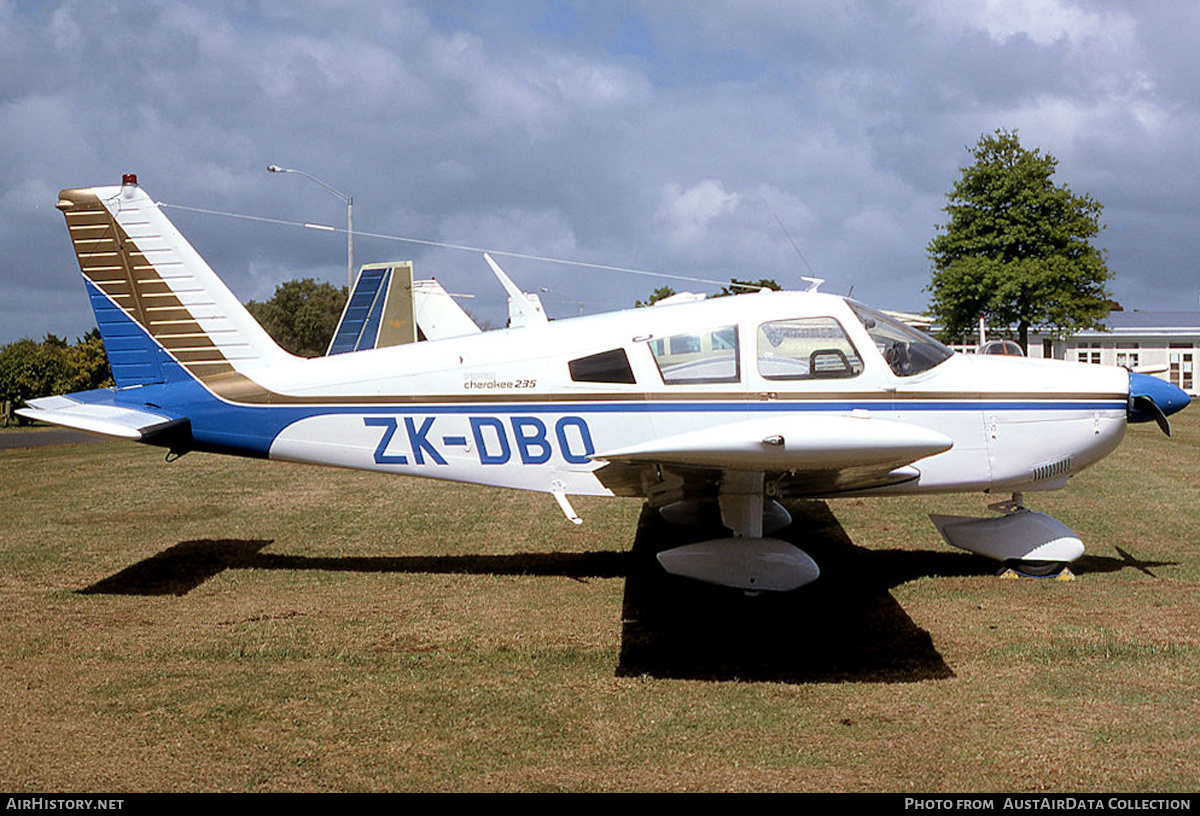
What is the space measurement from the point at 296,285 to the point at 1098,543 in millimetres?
56775

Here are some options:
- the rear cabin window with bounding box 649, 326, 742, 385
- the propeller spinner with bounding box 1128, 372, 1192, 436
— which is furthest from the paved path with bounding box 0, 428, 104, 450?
the propeller spinner with bounding box 1128, 372, 1192, 436

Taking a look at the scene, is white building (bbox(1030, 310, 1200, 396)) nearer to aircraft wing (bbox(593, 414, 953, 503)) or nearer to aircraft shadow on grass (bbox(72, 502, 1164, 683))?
aircraft shadow on grass (bbox(72, 502, 1164, 683))

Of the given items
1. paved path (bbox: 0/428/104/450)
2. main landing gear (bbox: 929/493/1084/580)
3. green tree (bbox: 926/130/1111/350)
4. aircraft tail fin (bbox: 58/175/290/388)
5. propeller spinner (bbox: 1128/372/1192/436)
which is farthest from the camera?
green tree (bbox: 926/130/1111/350)

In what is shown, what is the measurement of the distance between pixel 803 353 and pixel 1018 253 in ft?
120

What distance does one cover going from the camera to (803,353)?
7168 millimetres

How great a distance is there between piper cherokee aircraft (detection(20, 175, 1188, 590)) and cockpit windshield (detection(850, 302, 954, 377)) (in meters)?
0.02

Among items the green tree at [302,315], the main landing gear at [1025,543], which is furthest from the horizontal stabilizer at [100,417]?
the green tree at [302,315]

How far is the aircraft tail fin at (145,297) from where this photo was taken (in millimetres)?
8258

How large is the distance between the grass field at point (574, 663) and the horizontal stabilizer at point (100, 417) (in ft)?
4.43

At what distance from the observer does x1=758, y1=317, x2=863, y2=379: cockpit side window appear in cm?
714

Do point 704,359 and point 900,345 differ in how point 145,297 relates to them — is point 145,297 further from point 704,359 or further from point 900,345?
point 900,345

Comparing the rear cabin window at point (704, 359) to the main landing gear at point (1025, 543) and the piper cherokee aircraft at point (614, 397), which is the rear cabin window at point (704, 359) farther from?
the main landing gear at point (1025, 543)

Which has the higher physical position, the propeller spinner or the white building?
the propeller spinner

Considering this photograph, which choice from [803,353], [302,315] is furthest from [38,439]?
[302,315]
